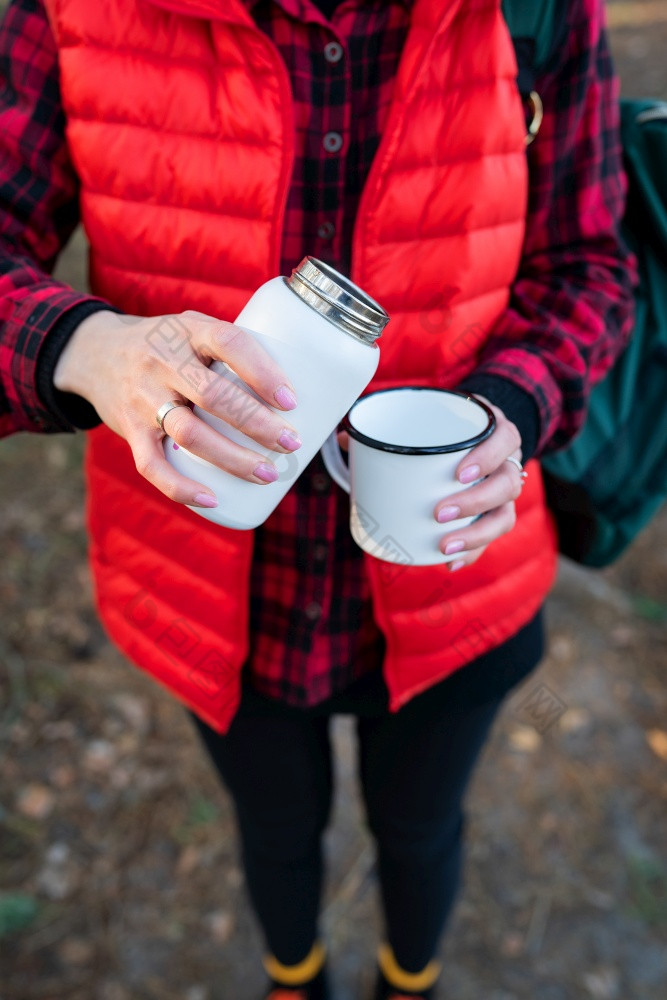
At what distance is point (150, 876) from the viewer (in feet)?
7.16

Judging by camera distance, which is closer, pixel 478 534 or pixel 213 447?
pixel 213 447

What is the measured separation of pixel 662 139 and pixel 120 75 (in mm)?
898

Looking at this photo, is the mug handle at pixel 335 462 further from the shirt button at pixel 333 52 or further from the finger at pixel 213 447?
the shirt button at pixel 333 52

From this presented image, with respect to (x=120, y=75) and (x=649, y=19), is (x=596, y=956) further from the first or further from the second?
(x=649, y=19)

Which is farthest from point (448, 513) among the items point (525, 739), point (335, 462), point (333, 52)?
point (525, 739)

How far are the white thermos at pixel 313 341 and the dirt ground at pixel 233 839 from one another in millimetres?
1745

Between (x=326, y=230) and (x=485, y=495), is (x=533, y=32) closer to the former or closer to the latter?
(x=326, y=230)

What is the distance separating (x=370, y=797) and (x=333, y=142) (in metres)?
1.19

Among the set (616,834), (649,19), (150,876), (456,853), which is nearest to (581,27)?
(456,853)

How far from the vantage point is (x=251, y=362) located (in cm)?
75

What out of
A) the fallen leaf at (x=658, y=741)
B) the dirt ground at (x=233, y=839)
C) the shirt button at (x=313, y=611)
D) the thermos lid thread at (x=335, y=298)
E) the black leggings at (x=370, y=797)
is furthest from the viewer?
the fallen leaf at (x=658, y=741)

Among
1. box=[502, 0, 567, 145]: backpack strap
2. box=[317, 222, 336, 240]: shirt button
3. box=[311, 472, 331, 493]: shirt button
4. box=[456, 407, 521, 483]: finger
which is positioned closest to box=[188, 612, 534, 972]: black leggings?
box=[311, 472, 331, 493]: shirt button

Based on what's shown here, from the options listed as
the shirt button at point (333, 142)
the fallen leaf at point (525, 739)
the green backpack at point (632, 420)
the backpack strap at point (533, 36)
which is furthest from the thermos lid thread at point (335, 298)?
the fallen leaf at point (525, 739)

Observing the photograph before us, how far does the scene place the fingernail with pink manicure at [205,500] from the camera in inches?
33.2
